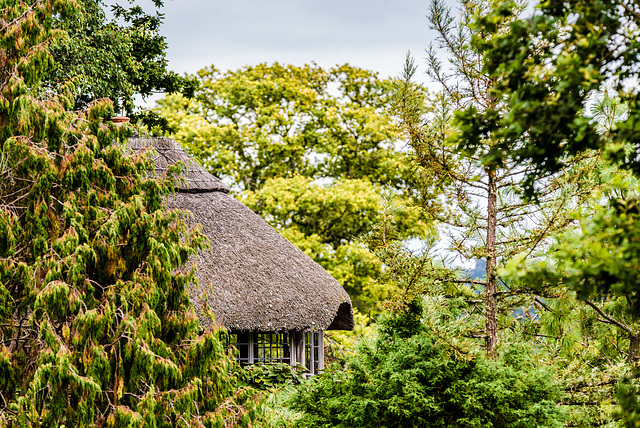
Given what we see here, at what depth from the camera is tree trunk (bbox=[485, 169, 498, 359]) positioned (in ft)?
25.4

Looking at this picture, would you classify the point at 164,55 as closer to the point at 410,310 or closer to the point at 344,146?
the point at 344,146

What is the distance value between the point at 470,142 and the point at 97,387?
3.68 meters

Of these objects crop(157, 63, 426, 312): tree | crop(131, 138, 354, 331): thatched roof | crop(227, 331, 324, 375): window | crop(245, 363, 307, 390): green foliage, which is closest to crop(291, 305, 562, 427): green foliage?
crop(245, 363, 307, 390): green foliage

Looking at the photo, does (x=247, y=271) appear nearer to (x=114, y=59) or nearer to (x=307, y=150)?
(x=114, y=59)

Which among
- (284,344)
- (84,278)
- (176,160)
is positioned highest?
(176,160)

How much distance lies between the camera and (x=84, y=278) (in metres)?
5.89

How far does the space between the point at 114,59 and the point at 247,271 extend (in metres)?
5.02

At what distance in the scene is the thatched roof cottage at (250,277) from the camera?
12648mm

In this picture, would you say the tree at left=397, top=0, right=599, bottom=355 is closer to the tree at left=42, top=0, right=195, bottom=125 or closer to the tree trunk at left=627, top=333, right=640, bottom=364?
the tree trunk at left=627, top=333, right=640, bottom=364

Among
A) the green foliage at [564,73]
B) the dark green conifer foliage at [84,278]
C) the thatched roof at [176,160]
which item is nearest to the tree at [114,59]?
the thatched roof at [176,160]

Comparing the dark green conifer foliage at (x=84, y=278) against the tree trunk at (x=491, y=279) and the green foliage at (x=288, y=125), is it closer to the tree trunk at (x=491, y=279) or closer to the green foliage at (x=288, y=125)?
the tree trunk at (x=491, y=279)

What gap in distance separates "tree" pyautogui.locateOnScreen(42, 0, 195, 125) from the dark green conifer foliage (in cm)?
435

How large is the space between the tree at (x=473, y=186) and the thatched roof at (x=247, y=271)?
5.28 meters

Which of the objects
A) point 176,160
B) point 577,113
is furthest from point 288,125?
point 577,113
